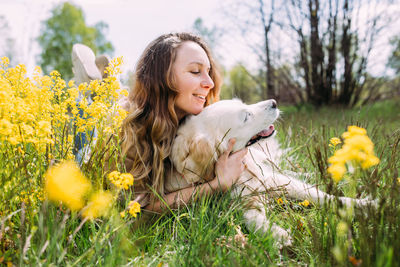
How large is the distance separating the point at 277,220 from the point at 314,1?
277 inches

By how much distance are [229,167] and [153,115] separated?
81 cm

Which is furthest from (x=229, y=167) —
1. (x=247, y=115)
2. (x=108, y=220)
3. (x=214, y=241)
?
(x=108, y=220)

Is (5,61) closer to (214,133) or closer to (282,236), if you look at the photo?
(214,133)

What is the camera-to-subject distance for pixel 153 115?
104 inches

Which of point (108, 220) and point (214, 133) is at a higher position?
point (214, 133)

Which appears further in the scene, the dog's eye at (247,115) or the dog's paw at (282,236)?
the dog's eye at (247,115)

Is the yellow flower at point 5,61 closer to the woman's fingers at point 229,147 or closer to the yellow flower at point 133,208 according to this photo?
the yellow flower at point 133,208

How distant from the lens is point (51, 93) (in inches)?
77.8

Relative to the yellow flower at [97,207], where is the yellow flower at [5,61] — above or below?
above

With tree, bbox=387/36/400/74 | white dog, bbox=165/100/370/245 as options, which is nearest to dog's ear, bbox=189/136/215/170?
white dog, bbox=165/100/370/245

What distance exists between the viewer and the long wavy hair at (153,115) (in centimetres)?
239

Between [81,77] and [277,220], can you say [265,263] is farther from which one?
[81,77]

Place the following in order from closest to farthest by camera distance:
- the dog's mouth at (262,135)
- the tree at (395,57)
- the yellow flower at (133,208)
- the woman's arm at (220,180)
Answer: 1. the yellow flower at (133,208)
2. the woman's arm at (220,180)
3. the dog's mouth at (262,135)
4. the tree at (395,57)

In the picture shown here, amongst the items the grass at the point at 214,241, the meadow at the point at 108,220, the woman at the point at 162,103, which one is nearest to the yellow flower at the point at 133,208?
Result: the meadow at the point at 108,220
